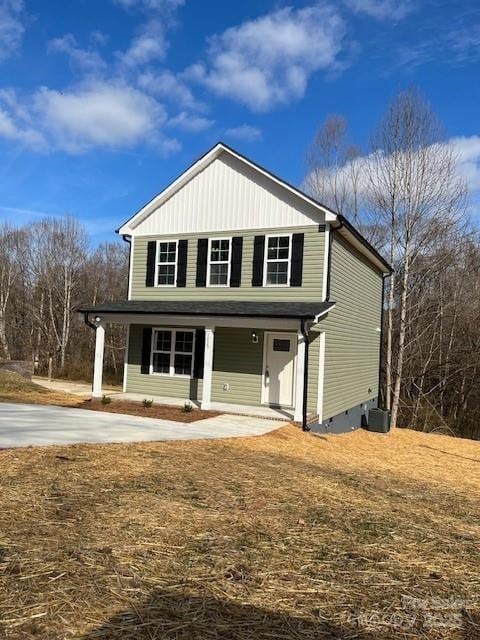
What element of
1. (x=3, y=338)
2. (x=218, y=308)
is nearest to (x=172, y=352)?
(x=218, y=308)

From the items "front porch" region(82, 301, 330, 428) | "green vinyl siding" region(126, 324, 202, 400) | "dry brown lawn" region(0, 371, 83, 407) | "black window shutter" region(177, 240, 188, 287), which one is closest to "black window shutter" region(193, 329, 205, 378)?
"front porch" region(82, 301, 330, 428)

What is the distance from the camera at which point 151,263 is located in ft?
53.0

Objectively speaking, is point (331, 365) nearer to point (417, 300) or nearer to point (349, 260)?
point (349, 260)

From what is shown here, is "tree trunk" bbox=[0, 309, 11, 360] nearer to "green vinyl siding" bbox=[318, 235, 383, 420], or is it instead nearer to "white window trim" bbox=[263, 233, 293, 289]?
"green vinyl siding" bbox=[318, 235, 383, 420]

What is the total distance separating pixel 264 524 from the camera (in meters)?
4.25

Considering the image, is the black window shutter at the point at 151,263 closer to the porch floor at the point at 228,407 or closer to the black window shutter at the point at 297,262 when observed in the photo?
the porch floor at the point at 228,407

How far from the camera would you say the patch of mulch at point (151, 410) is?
12.1 m

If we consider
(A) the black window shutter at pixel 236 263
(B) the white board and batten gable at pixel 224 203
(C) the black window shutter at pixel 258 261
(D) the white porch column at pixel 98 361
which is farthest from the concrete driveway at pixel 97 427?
(B) the white board and batten gable at pixel 224 203

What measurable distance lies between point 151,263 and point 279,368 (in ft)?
18.1

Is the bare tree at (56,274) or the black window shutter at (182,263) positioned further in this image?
the bare tree at (56,274)

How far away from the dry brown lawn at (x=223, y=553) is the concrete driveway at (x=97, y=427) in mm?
1333

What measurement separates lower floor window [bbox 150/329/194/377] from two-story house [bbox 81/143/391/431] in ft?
0.11

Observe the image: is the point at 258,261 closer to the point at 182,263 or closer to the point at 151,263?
the point at 182,263

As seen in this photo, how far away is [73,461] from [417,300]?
22.3 meters
